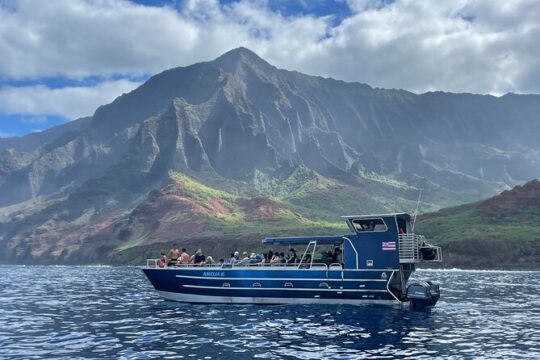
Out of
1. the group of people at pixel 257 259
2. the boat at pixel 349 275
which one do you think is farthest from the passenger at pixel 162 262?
the boat at pixel 349 275

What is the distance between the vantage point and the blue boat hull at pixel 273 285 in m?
39.6

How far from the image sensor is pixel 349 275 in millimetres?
40031

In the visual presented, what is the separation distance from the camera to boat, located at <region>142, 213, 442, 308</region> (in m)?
39.4

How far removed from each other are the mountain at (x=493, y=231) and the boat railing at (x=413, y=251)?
305 ft

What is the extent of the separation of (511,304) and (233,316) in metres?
24.6

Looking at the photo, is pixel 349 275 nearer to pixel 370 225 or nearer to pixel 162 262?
pixel 370 225

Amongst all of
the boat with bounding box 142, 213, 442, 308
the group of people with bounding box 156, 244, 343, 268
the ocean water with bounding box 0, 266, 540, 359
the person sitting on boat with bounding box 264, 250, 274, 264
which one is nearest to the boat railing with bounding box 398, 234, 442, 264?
the boat with bounding box 142, 213, 442, 308

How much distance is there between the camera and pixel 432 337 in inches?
1105

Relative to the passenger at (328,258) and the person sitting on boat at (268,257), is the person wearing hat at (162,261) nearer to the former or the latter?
the person sitting on boat at (268,257)

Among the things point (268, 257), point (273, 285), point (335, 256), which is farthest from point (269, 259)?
point (335, 256)

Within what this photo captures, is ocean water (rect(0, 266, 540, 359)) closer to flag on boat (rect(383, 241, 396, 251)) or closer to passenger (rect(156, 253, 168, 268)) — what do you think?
passenger (rect(156, 253, 168, 268))

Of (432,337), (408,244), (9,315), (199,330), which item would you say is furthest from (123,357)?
(408,244)

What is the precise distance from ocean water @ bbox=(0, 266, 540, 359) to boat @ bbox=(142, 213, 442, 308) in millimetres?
1231

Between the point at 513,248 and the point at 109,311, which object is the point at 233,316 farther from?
the point at 513,248
